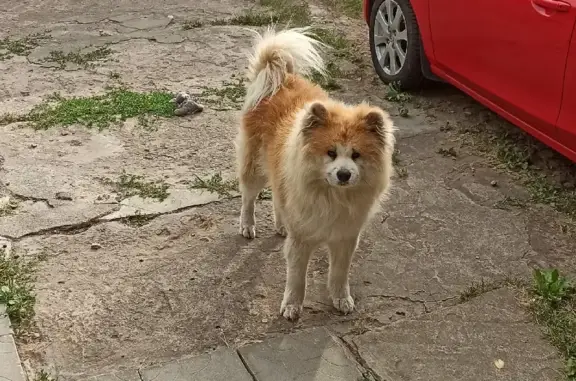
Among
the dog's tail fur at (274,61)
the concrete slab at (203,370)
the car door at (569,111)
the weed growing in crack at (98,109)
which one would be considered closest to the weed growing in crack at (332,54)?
the weed growing in crack at (98,109)

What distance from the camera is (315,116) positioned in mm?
2969

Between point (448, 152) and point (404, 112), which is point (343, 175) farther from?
point (404, 112)

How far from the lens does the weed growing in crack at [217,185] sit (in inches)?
176

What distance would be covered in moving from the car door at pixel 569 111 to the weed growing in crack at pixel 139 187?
2532 millimetres

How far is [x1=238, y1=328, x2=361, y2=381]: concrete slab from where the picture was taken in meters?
2.97

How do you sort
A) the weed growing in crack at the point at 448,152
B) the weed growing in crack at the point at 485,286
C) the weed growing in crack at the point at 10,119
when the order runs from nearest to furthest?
the weed growing in crack at the point at 485,286
the weed growing in crack at the point at 448,152
the weed growing in crack at the point at 10,119

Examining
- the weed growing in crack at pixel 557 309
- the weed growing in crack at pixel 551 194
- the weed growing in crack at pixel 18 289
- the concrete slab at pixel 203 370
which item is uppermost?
the weed growing in crack at pixel 18 289

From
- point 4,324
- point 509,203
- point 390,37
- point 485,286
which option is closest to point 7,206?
point 4,324

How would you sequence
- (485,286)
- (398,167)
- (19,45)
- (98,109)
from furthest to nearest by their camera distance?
(19,45) < (98,109) < (398,167) < (485,286)

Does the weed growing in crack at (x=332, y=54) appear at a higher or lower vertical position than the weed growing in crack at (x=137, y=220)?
lower

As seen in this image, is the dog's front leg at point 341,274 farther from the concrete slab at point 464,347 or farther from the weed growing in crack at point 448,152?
the weed growing in crack at point 448,152

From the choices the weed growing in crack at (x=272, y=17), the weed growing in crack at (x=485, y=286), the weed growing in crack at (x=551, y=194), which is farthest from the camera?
the weed growing in crack at (x=272, y=17)

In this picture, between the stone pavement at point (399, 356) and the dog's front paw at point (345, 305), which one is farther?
the dog's front paw at point (345, 305)

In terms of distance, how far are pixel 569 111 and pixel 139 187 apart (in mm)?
2750
